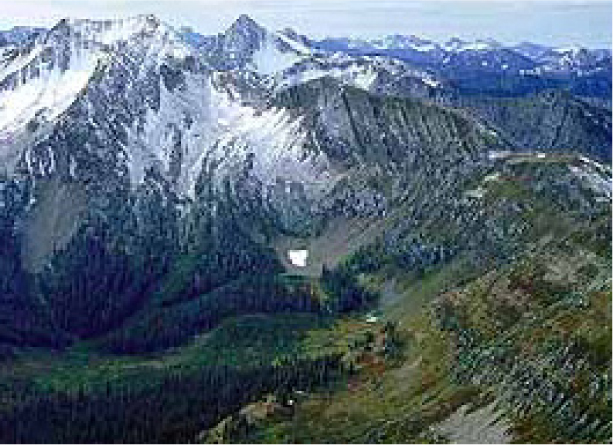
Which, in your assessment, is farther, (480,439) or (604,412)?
(480,439)

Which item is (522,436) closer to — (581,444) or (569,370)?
(569,370)

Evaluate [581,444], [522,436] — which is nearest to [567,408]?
[522,436]

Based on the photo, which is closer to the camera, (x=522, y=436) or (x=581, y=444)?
(x=581, y=444)

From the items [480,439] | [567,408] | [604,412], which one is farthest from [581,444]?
[480,439]

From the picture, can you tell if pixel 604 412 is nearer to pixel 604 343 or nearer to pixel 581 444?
pixel 581 444

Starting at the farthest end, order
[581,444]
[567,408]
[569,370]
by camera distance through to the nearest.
Answer: [569,370], [567,408], [581,444]

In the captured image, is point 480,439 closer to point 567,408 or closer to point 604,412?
point 567,408

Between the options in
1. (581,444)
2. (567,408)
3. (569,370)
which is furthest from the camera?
(569,370)

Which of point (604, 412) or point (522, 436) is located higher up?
point (604, 412)

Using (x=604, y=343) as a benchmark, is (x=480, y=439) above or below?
below
